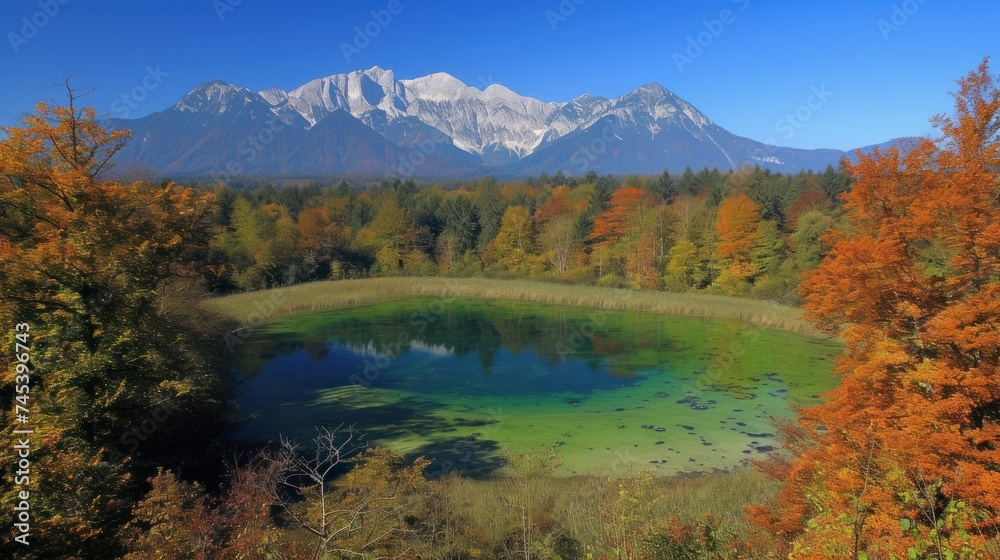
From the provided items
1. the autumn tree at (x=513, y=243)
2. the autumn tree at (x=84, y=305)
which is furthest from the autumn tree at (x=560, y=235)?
the autumn tree at (x=84, y=305)

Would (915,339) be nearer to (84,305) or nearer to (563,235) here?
(84,305)

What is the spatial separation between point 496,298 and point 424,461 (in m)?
→ 25.1

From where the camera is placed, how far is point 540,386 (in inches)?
615

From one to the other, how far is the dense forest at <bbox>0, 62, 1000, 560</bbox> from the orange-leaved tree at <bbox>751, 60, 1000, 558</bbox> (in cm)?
3

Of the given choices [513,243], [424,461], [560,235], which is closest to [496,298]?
[560,235]

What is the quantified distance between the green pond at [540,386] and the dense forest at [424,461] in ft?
4.61

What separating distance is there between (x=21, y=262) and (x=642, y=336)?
20.5 metres

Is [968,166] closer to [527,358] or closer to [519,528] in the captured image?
[519,528]

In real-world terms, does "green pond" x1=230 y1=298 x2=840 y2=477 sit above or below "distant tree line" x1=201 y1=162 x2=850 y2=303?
below

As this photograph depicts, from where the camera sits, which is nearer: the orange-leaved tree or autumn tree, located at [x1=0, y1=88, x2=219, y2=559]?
the orange-leaved tree

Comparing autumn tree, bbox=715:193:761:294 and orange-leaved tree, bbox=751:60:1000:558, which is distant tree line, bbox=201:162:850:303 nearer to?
autumn tree, bbox=715:193:761:294

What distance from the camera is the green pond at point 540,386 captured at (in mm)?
10906

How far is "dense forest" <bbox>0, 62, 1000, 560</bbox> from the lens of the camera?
14.1ft

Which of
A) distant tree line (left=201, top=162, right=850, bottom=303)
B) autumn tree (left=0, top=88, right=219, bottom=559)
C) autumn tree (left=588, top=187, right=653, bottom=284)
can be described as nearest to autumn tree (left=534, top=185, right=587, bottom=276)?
distant tree line (left=201, top=162, right=850, bottom=303)
